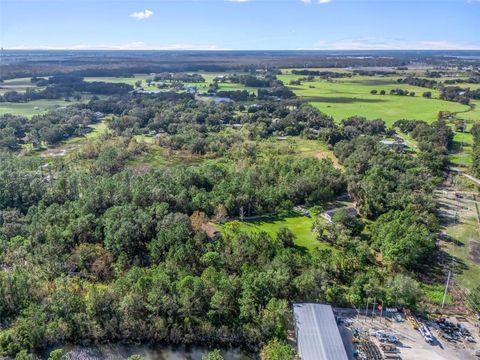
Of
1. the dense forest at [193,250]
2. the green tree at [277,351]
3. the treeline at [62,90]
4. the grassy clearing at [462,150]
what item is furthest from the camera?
the treeline at [62,90]

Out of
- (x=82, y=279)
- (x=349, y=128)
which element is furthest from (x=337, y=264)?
(x=349, y=128)

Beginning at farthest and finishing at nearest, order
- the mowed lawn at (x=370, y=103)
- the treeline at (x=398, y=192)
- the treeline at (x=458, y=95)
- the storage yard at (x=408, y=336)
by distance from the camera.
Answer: the treeline at (x=458, y=95), the mowed lawn at (x=370, y=103), the treeline at (x=398, y=192), the storage yard at (x=408, y=336)

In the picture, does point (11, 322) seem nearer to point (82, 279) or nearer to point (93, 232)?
point (82, 279)

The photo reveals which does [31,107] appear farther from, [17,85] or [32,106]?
[17,85]

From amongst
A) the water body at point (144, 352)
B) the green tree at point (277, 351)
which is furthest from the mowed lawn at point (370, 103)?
the water body at point (144, 352)

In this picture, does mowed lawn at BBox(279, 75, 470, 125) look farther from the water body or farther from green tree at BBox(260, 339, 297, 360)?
the water body

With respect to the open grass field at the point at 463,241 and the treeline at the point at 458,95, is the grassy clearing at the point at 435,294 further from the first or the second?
the treeline at the point at 458,95
